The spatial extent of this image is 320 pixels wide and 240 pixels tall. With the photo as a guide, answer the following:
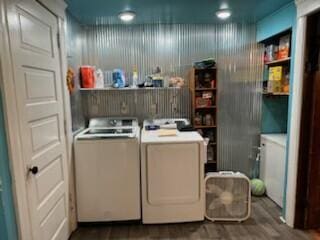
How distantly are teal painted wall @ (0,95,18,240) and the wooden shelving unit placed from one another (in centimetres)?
218

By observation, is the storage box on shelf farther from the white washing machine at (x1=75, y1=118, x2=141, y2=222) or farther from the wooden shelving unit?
the white washing machine at (x1=75, y1=118, x2=141, y2=222)

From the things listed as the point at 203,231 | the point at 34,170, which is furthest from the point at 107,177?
the point at 203,231

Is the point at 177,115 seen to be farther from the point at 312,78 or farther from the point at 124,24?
the point at 312,78

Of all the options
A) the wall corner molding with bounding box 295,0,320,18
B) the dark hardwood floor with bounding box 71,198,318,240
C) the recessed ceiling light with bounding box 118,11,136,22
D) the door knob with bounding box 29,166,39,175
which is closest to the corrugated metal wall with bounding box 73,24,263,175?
the recessed ceiling light with bounding box 118,11,136,22

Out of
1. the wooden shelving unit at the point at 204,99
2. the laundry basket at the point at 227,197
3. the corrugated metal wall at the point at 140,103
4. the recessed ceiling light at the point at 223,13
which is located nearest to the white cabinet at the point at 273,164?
→ the laundry basket at the point at 227,197

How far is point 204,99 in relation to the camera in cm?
314

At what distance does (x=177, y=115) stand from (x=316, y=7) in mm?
1877

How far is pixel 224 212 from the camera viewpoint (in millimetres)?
2617

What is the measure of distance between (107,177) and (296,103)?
1.96 metres

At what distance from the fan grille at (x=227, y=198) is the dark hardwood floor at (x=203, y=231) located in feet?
0.33

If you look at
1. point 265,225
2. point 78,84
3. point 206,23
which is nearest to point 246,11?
point 206,23

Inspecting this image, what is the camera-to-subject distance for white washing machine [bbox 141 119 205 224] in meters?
2.42

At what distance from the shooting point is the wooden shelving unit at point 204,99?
3111mm

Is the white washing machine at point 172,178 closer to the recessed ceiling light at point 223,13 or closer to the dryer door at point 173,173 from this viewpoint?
the dryer door at point 173,173
